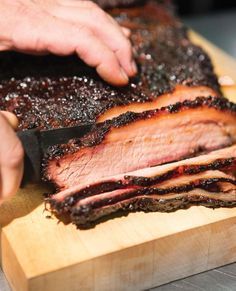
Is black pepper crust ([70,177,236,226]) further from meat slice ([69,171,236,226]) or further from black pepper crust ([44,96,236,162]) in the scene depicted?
black pepper crust ([44,96,236,162])

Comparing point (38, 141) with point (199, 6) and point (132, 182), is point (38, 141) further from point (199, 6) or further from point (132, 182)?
point (199, 6)

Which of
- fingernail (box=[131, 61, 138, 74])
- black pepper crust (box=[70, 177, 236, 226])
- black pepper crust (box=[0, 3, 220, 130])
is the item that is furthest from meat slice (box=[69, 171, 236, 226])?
fingernail (box=[131, 61, 138, 74])

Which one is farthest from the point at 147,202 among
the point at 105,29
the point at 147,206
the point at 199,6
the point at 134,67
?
the point at 199,6

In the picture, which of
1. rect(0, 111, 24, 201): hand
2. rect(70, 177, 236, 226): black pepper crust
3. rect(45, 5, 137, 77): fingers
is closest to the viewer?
rect(0, 111, 24, 201): hand

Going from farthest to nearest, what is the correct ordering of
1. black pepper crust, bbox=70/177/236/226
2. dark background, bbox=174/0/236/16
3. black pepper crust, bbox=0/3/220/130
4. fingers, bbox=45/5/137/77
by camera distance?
dark background, bbox=174/0/236/16
fingers, bbox=45/5/137/77
black pepper crust, bbox=0/3/220/130
black pepper crust, bbox=70/177/236/226

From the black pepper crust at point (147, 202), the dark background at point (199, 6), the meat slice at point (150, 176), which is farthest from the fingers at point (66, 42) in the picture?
the dark background at point (199, 6)

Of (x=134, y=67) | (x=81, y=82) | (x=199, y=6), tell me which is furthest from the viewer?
(x=199, y=6)

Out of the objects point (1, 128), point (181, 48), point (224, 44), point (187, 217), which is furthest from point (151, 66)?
point (224, 44)
